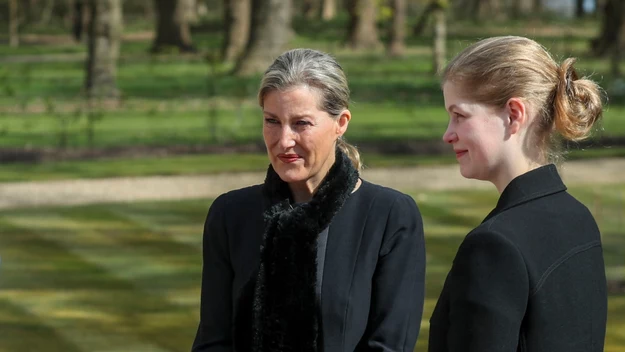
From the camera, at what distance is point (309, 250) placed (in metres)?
3.47

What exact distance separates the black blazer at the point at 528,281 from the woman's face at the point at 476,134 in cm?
7

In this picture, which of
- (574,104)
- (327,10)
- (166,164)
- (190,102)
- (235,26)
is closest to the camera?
(574,104)

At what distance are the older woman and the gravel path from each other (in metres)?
10.7

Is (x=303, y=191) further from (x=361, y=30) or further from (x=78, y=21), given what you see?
(x=78, y=21)

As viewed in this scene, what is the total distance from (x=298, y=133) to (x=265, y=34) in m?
24.1

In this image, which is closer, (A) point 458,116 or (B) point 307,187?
(A) point 458,116

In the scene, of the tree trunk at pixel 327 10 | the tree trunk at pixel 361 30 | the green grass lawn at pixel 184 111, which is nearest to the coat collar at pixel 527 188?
the green grass lawn at pixel 184 111

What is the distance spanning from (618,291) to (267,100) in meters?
6.88

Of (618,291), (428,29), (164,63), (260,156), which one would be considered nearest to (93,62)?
(260,156)

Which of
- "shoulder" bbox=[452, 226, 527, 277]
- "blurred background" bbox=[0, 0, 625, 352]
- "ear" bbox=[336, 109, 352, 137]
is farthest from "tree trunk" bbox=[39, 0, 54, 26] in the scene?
"shoulder" bbox=[452, 226, 527, 277]

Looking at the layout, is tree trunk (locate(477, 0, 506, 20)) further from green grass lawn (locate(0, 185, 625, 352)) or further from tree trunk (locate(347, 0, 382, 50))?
green grass lawn (locate(0, 185, 625, 352))

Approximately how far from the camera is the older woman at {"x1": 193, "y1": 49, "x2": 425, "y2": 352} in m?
3.44

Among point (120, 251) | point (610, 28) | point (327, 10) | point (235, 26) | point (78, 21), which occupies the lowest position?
point (78, 21)

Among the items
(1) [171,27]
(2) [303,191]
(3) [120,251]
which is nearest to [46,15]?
(1) [171,27]
